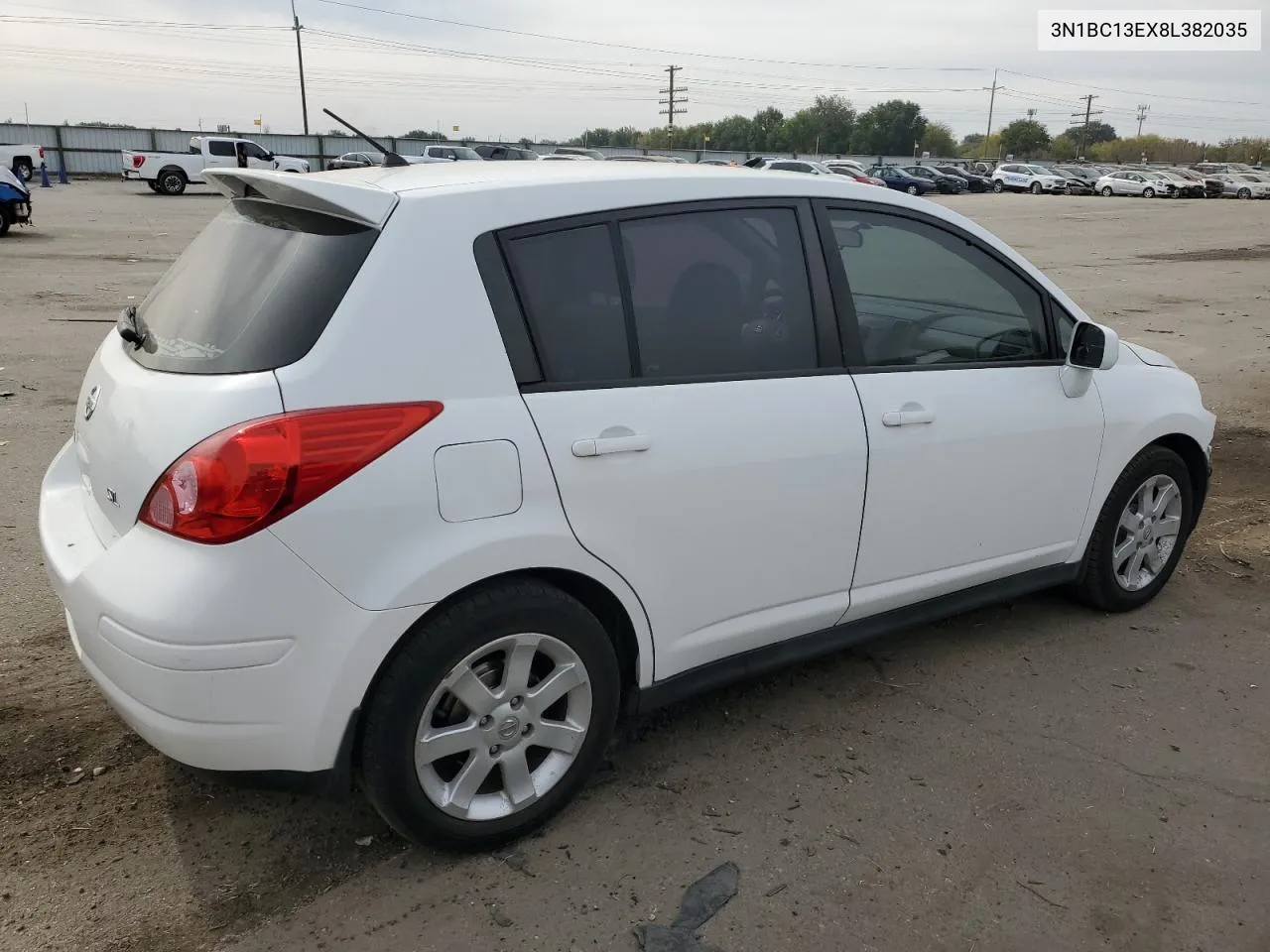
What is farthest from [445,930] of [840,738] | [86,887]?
[840,738]

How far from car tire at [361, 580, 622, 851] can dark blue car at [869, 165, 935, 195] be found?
4614 centimetres

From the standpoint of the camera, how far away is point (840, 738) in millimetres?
3385

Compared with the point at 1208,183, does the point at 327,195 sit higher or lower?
lower

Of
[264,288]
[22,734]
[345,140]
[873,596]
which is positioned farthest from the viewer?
[345,140]

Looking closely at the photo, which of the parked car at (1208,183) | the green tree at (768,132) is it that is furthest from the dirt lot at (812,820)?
the green tree at (768,132)

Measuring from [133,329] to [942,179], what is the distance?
2069 inches

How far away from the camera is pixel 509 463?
253 cm

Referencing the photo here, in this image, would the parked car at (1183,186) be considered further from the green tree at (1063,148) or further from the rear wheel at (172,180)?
the green tree at (1063,148)

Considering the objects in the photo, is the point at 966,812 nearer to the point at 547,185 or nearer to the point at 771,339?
the point at 771,339

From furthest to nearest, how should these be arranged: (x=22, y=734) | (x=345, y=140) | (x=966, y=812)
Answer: (x=345, y=140) < (x=22, y=734) < (x=966, y=812)

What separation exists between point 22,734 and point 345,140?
60378mm

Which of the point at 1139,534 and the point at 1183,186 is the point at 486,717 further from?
the point at 1183,186

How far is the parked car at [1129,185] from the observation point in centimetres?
5302

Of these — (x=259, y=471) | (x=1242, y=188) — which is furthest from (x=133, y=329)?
(x=1242, y=188)
